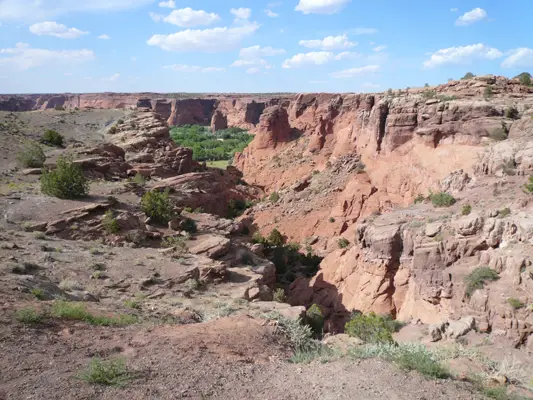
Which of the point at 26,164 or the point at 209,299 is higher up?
the point at 26,164

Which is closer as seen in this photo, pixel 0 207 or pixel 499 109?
pixel 0 207

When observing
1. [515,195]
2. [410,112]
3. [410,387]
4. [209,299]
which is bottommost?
[209,299]

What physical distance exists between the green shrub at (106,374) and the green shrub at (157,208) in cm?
1475

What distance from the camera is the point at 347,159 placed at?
3606 cm

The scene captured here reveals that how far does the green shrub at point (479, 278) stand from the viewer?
1513 cm

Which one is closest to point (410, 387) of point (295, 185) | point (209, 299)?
point (209, 299)

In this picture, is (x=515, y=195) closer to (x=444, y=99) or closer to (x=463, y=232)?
(x=463, y=232)

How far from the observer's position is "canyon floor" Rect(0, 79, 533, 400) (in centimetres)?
750

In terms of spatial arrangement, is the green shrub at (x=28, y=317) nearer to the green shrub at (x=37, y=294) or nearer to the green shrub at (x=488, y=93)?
the green shrub at (x=37, y=294)

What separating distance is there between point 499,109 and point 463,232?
12079 mm

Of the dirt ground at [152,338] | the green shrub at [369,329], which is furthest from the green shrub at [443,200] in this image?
the green shrub at [369,329]

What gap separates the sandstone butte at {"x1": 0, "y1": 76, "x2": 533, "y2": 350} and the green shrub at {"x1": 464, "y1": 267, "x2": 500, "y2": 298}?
Answer: 289mm

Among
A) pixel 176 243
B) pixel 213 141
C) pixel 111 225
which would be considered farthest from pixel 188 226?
pixel 213 141

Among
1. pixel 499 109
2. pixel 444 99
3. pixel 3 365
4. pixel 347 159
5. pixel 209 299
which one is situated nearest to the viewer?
pixel 3 365
